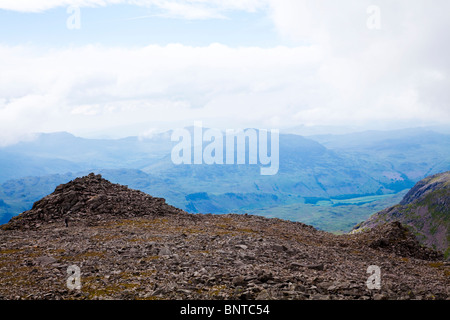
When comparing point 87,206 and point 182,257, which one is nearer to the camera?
point 182,257

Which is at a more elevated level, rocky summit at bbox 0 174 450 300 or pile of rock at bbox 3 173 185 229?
pile of rock at bbox 3 173 185 229

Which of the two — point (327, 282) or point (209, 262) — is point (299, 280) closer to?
point (327, 282)

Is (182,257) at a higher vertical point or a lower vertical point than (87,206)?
lower

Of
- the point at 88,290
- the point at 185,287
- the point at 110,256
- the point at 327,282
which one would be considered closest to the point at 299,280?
the point at 327,282

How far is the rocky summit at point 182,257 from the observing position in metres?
19.8

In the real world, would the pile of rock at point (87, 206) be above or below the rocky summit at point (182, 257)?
above

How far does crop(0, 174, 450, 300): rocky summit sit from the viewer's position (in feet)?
65.0

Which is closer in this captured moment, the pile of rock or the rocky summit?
the rocky summit

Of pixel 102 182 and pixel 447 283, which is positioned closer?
pixel 447 283

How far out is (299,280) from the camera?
21.0 metres

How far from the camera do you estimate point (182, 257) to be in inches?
1060

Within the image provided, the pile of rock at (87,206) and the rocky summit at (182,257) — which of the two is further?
the pile of rock at (87,206)
